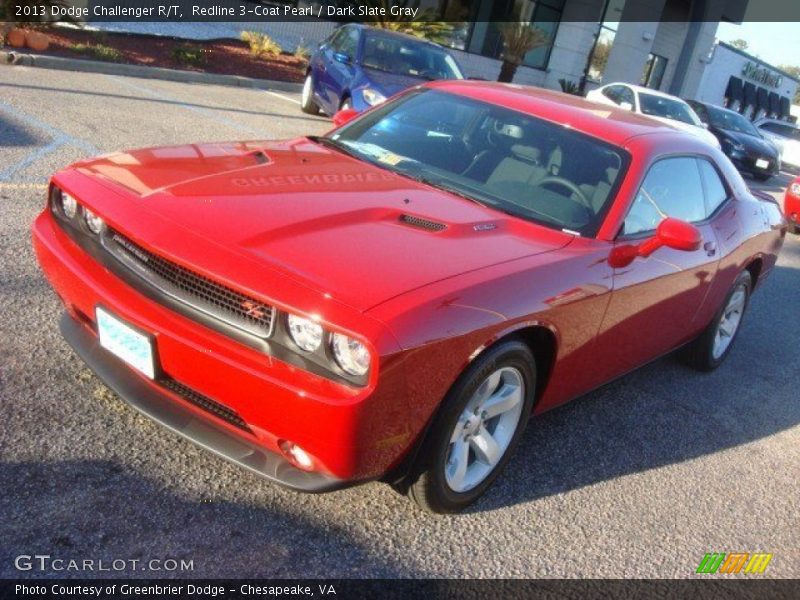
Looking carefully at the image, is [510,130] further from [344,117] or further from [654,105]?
[654,105]

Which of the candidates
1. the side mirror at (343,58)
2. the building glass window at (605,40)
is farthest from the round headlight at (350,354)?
the building glass window at (605,40)

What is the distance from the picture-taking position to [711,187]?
477 centimetres

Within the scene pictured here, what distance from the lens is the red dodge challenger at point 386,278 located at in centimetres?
252

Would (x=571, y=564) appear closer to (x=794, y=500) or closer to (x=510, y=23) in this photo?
(x=794, y=500)

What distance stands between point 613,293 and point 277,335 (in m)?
1.64

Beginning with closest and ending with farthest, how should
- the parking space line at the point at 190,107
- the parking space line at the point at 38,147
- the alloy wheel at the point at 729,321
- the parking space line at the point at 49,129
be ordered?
the alloy wheel at the point at 729,321 → the parking space line at the point at 38,147 → the parking space line at the point at 49,129 → the parking space line at the point at 190,107

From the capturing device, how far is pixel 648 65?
33.2 metres

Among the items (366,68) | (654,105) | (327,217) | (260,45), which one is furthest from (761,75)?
(327,217)

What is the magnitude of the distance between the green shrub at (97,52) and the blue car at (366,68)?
124 inches

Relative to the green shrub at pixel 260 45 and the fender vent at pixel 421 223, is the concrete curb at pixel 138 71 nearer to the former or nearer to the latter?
the green shrub at pixel 260 45

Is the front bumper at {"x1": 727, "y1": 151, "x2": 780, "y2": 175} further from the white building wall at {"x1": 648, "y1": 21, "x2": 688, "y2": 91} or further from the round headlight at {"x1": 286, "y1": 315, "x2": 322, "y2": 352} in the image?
the round headlight at {"x1": 286, "y1": 315, "x2": 322, "y2": 352}

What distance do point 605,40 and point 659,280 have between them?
27.1 metres

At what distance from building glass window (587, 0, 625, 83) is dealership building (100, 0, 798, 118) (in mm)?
35

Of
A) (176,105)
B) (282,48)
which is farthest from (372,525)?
(282,48)
